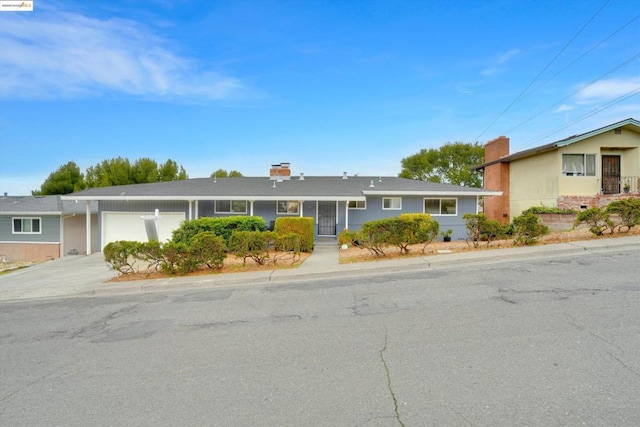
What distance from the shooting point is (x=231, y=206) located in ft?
65.4

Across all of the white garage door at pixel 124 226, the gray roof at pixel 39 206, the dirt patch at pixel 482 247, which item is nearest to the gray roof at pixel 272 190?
the white garage door at pixel 124 226

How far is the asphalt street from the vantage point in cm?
297

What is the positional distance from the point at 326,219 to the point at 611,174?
15686 millimetres

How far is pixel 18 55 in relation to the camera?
Answer: 41.5ft

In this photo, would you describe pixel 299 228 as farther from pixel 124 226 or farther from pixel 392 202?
pixel 124 226

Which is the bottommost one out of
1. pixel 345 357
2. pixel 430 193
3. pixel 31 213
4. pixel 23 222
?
pixel 345 357

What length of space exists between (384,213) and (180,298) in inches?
546

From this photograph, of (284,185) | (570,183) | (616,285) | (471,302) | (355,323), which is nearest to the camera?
(355,323)

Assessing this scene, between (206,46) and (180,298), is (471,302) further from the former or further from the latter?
(206,46)

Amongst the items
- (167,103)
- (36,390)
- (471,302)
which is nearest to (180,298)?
(36,390)

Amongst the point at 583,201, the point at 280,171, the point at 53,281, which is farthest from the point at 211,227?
the point at 583,201

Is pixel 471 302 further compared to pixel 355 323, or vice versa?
pixel 471 302

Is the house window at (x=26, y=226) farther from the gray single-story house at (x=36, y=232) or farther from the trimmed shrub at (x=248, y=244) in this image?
the trimmed shrub at (x=248, y=244)

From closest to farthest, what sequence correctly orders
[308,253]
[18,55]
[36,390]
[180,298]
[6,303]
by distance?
[36,390], [180,298], [6,303], [18,55], [308,253]
